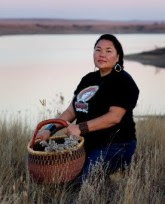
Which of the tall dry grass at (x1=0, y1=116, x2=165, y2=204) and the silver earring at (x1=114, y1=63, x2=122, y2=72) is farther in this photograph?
the silver earring at (x1=114, y1=63, x2=122, y2=72)

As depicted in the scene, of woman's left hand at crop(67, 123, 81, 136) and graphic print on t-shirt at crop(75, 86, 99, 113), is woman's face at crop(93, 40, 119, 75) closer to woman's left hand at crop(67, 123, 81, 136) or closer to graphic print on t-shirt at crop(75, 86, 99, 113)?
graphic print on t-shirt at crop(75, 86, 99, 113)

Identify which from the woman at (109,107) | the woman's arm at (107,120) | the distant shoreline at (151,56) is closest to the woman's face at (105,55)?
the woman at (109,107)

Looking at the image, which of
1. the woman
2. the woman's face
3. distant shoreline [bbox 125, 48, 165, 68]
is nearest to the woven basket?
the woman

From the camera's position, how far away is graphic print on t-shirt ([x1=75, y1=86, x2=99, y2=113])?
417cm

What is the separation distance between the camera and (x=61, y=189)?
3910 mm

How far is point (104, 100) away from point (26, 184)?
788 mm

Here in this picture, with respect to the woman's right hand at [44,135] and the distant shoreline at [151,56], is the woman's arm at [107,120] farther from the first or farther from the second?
the distant shoreline at [151,56]

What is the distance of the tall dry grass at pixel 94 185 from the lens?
3662mm

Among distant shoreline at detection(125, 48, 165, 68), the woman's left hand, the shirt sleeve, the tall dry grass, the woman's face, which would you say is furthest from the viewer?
distant shoreline at detection(125, 48, 165, 68)

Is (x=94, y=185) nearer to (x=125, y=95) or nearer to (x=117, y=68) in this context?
(x=125, y=95)

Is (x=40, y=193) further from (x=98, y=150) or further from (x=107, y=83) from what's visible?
(x=107, y=83)

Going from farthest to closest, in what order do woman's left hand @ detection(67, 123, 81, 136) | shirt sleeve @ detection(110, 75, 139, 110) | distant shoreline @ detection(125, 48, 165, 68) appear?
distant shoreline @ detection(125, 48, 165, 68), shirt sleeve @ detection(110, 75, 139, 110), woman's left hand @ detection(67, 123, 81, 136)

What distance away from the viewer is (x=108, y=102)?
4066 mm

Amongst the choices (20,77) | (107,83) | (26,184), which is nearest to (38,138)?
(26,184)
